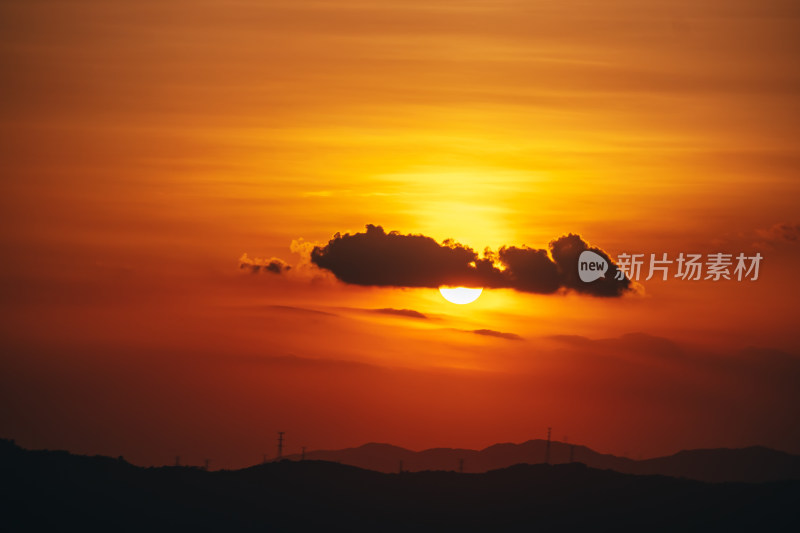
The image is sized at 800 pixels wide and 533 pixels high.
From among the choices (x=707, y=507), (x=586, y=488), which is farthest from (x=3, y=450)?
(x=707, y=507)

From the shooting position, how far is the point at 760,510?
115 meters

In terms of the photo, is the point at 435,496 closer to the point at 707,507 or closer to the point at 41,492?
the point at 707,507

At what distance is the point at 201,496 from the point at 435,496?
21.8 m

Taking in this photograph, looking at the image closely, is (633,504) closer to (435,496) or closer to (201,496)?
(435,496)

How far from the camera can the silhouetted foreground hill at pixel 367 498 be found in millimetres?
101250

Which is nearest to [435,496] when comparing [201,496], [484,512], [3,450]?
[484,512]

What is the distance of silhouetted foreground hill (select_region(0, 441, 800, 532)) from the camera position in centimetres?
10125

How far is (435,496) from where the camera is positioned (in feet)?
380

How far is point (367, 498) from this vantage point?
113 metres

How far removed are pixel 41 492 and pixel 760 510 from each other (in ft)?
206

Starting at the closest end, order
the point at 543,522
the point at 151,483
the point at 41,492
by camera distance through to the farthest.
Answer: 1. the point at 41,492
2. the point at 151,483
3. the point at 543,522

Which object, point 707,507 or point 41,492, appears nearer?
point 41,492

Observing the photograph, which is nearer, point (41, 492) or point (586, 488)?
point (41, 492)

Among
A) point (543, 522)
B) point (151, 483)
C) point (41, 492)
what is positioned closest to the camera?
point (41, 492)
